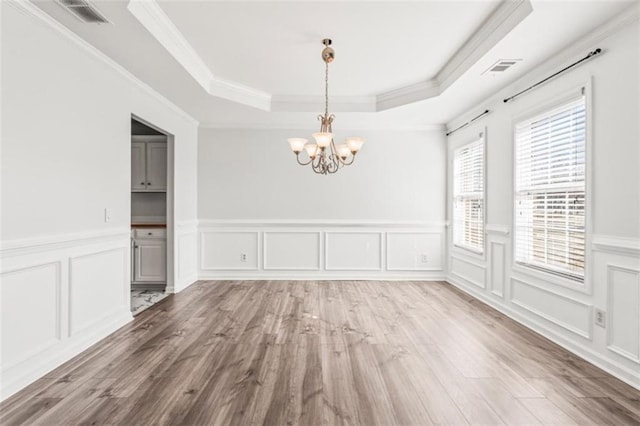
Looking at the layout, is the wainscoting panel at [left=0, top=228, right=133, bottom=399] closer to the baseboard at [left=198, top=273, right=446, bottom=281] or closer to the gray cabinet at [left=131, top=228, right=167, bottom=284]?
the gray cabinet at [left=131, top=228, right=167, bottom=284]

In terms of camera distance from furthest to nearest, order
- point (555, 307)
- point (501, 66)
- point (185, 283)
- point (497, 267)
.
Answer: point (185, 283) < point (497, 267) < point (501, 66) < point (555, 307)

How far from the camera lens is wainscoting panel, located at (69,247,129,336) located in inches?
110

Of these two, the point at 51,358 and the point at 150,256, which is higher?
the point at 150,256

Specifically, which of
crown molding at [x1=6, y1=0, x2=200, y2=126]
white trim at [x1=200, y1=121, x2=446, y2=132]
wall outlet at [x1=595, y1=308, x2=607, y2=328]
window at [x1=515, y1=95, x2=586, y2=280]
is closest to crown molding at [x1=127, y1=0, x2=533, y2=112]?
crown molding at [x1=6, y1=0, x2=200, y2=126]

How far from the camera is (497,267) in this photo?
407cm

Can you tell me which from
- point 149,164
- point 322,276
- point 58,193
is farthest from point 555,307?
point 149,164

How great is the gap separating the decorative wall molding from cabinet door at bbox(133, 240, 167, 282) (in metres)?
5.00

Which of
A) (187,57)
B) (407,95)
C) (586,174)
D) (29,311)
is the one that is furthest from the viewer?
(407,95)

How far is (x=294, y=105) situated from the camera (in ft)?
15.9

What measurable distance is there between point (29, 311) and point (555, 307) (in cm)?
426

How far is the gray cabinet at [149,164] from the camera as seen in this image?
16.9 ft

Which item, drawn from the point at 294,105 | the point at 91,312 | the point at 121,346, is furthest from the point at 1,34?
the point at 294,105

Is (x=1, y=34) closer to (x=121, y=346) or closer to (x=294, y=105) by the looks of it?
(x=121, y=346)

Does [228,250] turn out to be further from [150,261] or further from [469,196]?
[469,196]
